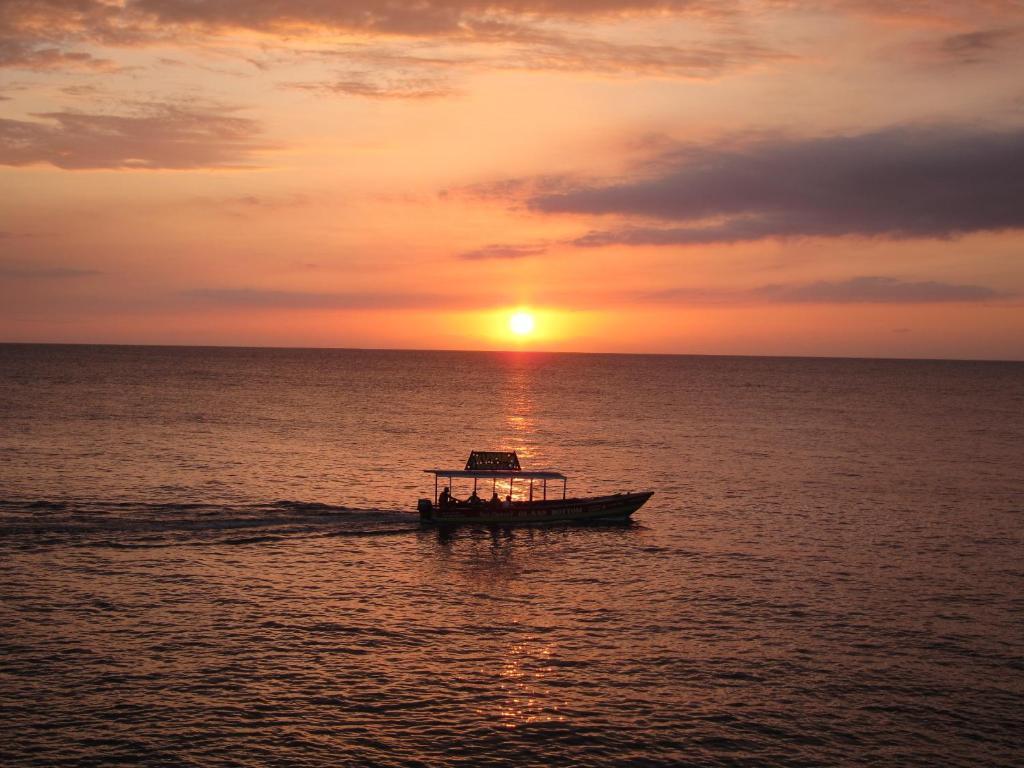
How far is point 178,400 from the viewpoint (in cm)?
17638

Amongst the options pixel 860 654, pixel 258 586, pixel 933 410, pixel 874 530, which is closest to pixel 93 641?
pixel 258 586

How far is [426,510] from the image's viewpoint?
6681cm

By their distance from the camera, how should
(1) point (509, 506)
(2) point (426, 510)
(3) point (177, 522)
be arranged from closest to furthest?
(3) point (177, 522) < (2) point (426, 510) < (1) point (509, 506)

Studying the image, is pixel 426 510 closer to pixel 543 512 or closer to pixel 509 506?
pixel 509 506

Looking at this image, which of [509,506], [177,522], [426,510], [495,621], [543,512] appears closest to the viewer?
[495,621]

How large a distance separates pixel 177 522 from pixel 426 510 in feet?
60.4

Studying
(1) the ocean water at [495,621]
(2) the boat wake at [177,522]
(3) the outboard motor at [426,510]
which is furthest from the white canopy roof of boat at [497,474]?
(2) the boat wake at [177,522]

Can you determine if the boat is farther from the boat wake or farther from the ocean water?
the boat wake

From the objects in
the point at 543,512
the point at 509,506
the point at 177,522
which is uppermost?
the point at 509,506

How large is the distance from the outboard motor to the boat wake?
4.47ft

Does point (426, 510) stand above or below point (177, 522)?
above

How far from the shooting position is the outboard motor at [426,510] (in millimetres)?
66812

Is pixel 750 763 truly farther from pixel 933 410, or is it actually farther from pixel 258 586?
pixel 933 410

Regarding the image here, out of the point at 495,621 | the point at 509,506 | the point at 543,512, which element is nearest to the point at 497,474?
the point at 509,506
